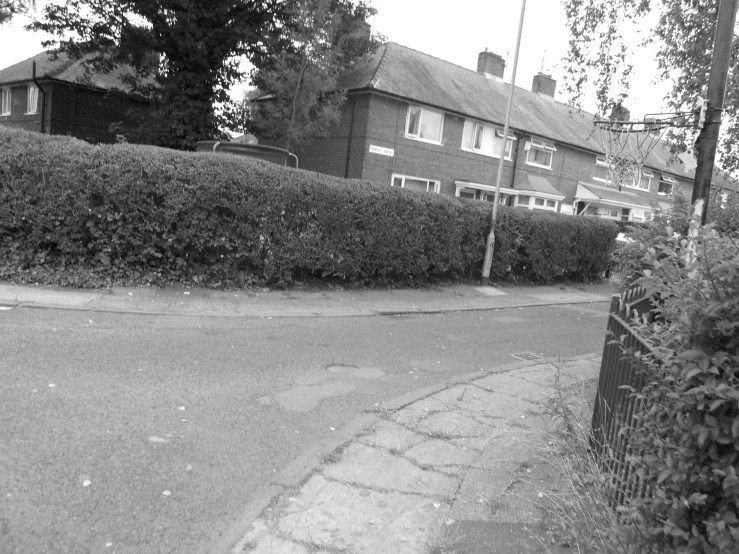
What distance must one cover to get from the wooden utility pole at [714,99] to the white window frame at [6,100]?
2953 cm

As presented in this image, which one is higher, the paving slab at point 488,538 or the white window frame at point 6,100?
the white window frame at point 6,100

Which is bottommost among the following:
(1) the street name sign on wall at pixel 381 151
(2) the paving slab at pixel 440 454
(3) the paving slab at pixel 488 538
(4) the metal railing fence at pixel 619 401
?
(2) the paving slab at pixel 440 454

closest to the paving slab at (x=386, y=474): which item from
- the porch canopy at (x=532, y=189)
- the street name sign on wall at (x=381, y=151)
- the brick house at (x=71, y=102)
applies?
the street name sign on wall at (x=381, y=151)

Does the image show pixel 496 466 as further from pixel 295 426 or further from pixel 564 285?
pixel 564 285

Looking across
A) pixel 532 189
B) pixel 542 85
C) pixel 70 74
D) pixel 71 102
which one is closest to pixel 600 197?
pixel 532 189

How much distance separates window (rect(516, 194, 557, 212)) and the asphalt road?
1891cm

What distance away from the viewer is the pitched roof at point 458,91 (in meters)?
23.3

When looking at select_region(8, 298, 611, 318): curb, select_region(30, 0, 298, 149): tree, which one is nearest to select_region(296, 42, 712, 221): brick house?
select_region(30, 0, 298, 149): tree

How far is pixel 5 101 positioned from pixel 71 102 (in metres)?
5.91

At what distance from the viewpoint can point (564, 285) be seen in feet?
61.3

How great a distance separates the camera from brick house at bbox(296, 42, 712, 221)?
22.8 meters

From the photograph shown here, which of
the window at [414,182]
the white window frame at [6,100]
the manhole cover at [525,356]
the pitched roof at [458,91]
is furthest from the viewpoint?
the white window frame at [6,100]

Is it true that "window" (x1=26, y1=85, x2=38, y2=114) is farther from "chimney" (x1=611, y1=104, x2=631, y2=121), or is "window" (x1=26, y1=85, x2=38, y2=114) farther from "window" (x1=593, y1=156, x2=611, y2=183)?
"window" (x1=593, y1=156, x2=611, y2=183)

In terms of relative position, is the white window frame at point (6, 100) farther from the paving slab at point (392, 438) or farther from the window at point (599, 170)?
the paving slab at point (392, 438)
